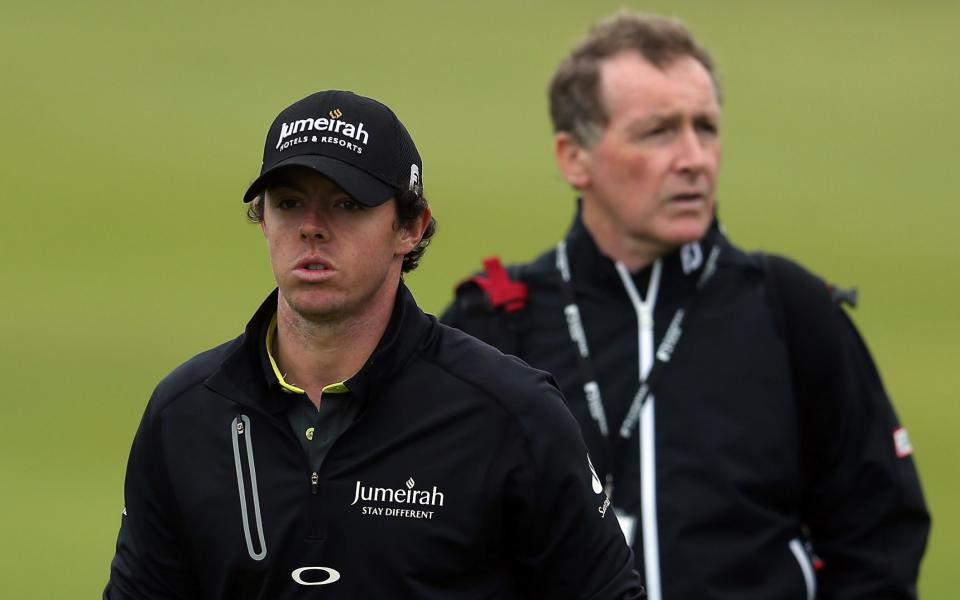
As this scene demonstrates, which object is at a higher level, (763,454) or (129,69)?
(129,69)

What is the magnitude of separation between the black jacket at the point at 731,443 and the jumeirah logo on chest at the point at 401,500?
5.05 feet

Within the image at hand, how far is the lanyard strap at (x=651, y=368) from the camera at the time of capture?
605cm

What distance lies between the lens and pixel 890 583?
19.6ft

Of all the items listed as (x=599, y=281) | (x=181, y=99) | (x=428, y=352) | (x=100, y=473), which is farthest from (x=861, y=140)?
(x=428, y=352)

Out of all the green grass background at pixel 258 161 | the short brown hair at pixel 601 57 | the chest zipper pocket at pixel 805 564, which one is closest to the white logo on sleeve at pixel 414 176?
the chest zipper pocket at pixel 805 564

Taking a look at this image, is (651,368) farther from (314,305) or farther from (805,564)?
(314,305)

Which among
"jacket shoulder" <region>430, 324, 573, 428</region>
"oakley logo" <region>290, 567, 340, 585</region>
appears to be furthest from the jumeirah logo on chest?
"jacket shoulder" <region>430, 324, 573, 428</region>

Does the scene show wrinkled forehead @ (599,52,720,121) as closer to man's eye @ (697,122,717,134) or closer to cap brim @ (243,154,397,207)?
man's eye @ (697,122,717,134)

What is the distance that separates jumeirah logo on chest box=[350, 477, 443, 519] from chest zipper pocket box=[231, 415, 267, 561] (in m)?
0.21

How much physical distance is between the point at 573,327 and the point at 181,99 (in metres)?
17.1

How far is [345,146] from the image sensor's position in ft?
14.5

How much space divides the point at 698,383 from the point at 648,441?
0.79 ft

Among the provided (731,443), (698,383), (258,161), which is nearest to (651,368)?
(698,383)

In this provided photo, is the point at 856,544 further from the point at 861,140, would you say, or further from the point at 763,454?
the point at 861,140
